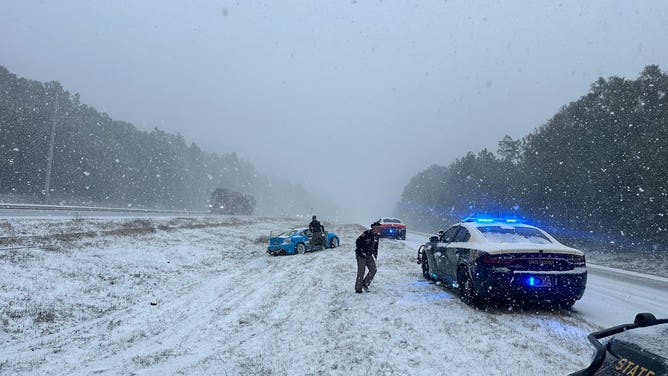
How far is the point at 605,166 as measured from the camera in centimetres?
3388

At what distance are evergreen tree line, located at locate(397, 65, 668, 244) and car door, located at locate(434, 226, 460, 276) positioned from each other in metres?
17.8

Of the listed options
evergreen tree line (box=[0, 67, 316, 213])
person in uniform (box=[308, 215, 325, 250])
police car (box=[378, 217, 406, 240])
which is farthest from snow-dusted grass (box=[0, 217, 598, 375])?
evergreen tree line (box=[0, 67, 316, 213])

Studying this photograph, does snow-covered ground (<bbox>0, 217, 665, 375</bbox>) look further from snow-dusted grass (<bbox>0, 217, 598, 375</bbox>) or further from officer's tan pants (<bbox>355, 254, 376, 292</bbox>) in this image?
officer's tan pants (<bbox>355, 254, 376, 292</bbox>)

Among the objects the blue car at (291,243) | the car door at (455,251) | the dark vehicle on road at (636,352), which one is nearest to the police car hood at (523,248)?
the car door at (455,251)

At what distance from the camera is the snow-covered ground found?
5672mm

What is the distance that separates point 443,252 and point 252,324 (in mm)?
4944

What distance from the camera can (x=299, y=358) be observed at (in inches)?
230

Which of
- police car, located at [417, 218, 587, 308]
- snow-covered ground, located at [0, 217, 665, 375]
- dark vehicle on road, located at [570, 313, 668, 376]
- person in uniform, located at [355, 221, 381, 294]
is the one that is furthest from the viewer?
person in uniform, located at [355, 221, 381, 294]

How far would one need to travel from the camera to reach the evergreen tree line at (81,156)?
50.1 meters

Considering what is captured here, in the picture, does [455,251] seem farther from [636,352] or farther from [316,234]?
[316,234]

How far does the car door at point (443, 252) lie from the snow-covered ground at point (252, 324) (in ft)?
1.70

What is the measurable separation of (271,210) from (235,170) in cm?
2872

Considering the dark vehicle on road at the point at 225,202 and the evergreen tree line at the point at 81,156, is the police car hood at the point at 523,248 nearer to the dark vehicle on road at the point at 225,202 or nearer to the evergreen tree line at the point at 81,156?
the evergreen tree line at the point at 81,156

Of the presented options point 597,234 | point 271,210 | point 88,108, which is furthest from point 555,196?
point 271,210
